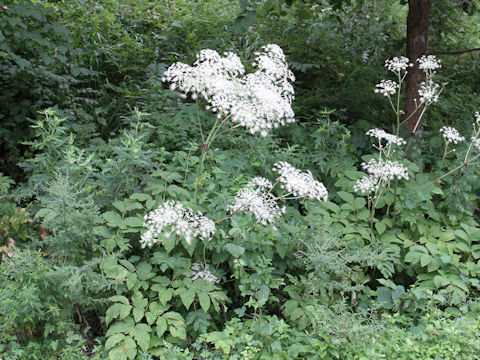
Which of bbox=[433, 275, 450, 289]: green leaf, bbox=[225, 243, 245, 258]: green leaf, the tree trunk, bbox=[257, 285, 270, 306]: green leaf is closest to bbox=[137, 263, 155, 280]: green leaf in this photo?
bbox=[225, 243, 245, 258]: green leaf

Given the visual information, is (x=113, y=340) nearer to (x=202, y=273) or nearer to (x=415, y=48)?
(x=202, y=273)

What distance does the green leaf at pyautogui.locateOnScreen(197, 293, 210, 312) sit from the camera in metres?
2.68

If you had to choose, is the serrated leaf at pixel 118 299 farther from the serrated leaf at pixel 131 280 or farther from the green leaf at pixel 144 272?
the green leaf at pixel 144 272

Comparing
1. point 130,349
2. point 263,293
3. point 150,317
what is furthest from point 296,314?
point 130,349

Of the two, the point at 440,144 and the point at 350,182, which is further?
the point at 440,144

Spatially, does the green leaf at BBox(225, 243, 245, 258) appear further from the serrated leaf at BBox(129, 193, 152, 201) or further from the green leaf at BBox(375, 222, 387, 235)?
the green leaf at BBox(375, 222, 387, 235)

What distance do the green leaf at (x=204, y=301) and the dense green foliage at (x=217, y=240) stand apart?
11mm

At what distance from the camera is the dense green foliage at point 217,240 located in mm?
2654

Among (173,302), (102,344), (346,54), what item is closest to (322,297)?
(173,302)

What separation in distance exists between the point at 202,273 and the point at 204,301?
23cm

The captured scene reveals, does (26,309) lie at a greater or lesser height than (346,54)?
lesser

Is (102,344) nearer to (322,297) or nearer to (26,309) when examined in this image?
(26,309)

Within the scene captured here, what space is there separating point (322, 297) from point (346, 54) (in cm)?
436

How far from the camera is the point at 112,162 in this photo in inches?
127
